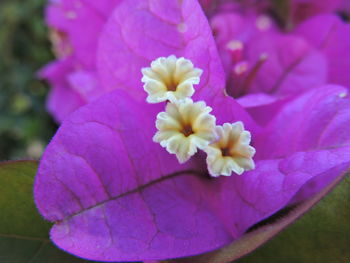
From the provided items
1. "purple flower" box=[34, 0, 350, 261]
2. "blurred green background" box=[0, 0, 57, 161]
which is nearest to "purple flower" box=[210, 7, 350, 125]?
"purple flower" box=[34, 0, 350, 261]

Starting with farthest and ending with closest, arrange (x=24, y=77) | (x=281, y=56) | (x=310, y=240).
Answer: (x=24, y=77) → (x=281, y=56) → (x=310, y=240)

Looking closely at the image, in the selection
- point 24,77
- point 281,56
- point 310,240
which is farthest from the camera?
point 24,77

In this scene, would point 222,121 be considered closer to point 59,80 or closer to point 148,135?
point 148,135

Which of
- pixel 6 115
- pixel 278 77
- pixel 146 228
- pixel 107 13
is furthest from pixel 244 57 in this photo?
pixel 6 115

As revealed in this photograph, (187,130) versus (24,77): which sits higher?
(187,130)

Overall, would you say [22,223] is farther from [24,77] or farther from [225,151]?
[24,77]

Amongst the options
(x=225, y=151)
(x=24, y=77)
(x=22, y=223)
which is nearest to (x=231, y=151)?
(x=225, y=151)

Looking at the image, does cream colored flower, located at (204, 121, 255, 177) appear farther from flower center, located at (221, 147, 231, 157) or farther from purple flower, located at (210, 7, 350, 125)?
purple flower, located at (210, 7, 350, 125)

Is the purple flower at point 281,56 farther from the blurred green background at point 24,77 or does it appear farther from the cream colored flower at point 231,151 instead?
the blurred green background at point 24,77
